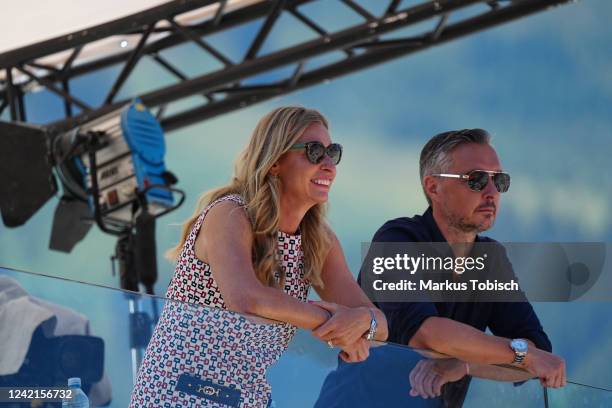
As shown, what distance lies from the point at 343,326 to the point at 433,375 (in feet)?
0.61

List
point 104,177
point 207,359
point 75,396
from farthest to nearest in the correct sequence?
point 104,177
point 207,359
point 75,396

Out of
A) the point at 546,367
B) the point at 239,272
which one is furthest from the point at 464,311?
the point at 239,272

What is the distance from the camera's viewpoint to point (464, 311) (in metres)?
2.61

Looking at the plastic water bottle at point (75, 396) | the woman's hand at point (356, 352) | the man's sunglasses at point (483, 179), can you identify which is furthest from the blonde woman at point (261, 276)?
the man's sunglasses at point (483, 179)

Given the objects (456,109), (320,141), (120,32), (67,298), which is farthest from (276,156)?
(456,109)

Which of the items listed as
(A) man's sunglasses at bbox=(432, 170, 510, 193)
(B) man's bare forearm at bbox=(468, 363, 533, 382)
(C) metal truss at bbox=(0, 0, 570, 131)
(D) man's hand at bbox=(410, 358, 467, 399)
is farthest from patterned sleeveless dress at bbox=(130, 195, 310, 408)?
(C) metal truss at bbox=(0, 0, 570, 131)

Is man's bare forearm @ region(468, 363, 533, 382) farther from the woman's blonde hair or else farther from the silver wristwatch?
the woman's blonde hair

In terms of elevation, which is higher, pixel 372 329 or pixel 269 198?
pixel 269 198

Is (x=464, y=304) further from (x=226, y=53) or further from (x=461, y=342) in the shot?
(x=226, y=53)

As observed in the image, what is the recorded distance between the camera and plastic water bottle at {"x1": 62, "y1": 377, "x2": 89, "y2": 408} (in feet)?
5.78

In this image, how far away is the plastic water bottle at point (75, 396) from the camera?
176 cm

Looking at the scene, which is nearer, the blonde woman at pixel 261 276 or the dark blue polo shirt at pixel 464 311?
the blonde woman at pixel 261 276

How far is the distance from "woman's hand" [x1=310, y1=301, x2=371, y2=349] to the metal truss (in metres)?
3.30

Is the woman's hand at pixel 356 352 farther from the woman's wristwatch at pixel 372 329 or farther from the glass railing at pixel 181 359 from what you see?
the woman's wristwatch at pixel 372 329
